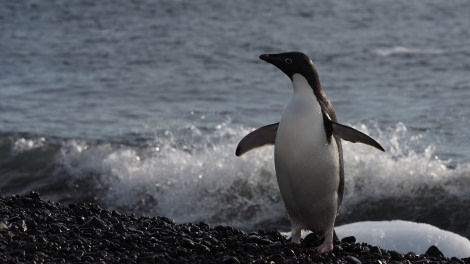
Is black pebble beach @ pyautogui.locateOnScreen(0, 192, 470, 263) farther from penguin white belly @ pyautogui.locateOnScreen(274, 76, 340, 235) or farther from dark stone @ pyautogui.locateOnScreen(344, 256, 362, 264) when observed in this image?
penguin white belly @ pyautogui.locateOnScreen(274, 76, 340, 235)

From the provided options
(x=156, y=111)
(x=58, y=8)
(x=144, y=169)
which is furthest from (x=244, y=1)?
(x=144, y=169)

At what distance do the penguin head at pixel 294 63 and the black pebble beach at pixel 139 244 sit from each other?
1102 millimetres

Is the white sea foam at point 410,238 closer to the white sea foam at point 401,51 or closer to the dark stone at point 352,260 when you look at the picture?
the dark stone at point 352,260

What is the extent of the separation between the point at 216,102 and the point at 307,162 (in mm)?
9092

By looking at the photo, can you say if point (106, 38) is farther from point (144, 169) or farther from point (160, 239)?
point (160, 239)

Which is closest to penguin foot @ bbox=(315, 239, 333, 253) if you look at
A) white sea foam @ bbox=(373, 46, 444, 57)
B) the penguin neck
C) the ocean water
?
the penguin neck

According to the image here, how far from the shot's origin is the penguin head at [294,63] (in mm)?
6457

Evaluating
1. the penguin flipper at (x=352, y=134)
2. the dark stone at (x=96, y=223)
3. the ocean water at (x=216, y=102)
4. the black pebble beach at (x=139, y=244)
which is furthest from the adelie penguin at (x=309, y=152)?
the ocean water at (x=216, y=102)

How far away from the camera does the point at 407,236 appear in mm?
7719

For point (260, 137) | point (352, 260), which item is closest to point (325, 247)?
point (352, 260)

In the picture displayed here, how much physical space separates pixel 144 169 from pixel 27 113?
378cm

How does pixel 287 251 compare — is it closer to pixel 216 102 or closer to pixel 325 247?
pixel 325 247

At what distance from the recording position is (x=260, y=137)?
22.1 ft

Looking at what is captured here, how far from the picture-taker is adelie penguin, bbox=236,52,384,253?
249 inches
